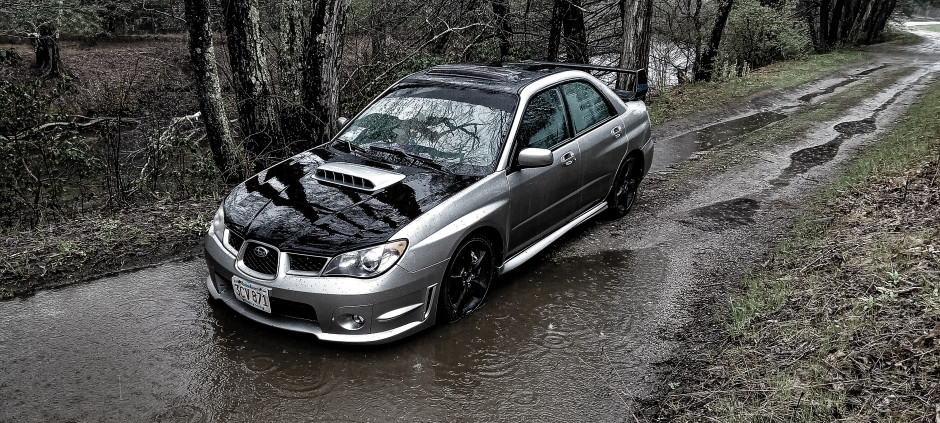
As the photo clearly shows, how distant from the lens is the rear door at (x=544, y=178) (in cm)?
546

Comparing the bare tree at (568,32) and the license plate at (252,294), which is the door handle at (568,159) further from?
the bare tree at (568,32)

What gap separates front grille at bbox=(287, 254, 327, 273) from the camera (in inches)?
174

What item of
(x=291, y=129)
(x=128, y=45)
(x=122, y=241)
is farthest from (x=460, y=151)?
(x=128, y=45)

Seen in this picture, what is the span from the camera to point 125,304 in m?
5.21

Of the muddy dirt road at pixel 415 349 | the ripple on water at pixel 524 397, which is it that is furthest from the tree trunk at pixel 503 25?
the ripple on water at pixel 524 397

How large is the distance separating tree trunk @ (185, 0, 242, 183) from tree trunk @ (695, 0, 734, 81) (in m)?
14.8

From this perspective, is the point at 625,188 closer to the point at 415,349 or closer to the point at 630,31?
the point at 415,349

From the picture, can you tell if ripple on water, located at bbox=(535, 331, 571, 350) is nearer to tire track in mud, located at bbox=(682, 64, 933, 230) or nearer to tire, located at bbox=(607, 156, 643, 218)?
tire, located at bbox=(607, 156, 643, 218)

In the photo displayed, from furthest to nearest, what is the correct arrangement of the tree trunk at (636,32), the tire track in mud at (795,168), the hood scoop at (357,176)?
the tree trunk at (636,32) < the tire track in mud at (795,168) < the hood scoop at (357,176)

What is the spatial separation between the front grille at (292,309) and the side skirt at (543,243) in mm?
1586

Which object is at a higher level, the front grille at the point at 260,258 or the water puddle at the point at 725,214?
the front grille at the point at 260,258

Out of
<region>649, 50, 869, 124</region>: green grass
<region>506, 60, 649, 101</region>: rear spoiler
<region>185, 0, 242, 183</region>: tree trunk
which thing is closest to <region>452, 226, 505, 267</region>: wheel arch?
<region>506, 60, 649, 101</region>: rear spoiler

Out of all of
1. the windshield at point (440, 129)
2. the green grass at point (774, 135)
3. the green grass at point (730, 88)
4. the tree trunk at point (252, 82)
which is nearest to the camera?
the windshield at point (440, 129)

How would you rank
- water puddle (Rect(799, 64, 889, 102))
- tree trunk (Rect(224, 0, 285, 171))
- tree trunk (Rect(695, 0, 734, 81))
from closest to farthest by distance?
tree trunk (Rect(224, 0, 285, 171))
water puddle (Rect(799, 64, 889, 102))
tree trunk (Rect(695, 0, 734, 81))
